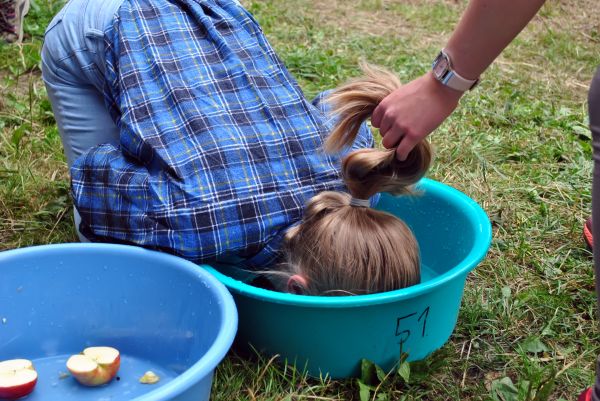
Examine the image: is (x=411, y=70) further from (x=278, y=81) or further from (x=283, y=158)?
(x=283, y=158)

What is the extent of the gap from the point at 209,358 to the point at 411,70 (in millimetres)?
2085

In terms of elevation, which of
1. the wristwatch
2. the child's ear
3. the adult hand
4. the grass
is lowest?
the grass

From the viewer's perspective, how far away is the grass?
1423 millimetres

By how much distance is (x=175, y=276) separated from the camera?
138cm

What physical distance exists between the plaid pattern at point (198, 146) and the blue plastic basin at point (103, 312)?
57 millimetres

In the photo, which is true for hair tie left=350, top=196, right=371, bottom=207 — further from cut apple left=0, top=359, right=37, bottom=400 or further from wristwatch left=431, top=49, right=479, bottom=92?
cut apple left=0, top=359, right=37, bottom=400

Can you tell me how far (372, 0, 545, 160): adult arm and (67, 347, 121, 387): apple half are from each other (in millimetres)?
631

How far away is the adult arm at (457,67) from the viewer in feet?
3.19

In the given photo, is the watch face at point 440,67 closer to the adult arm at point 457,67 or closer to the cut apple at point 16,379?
the adult arm at point 457,67

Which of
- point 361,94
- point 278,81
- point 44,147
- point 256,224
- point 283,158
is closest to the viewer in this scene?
point 361,94

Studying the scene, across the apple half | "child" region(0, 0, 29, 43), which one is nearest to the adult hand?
the apple half

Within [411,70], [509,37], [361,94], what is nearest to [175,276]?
[361,94]

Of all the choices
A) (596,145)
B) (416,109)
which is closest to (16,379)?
(416,109)

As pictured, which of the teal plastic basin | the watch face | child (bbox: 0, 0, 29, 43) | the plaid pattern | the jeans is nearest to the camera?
the jeans
